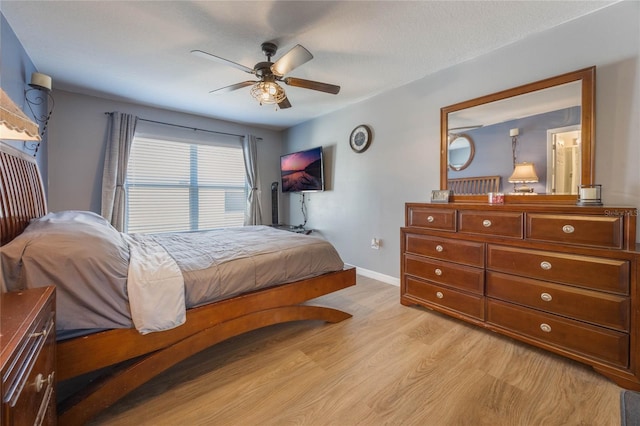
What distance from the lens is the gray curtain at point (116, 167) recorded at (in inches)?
129

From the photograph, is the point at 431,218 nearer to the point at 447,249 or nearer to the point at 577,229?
the point at 447,249

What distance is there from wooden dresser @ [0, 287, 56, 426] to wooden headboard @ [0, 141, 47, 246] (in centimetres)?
55

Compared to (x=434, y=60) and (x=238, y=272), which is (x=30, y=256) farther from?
(x=434, y=60)

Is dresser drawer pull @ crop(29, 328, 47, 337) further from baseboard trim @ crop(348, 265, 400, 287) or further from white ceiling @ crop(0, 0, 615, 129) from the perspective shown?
baseboard trim @ crop(348, 265, 400, 287)

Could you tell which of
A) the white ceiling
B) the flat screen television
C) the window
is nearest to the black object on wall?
the flat screen television

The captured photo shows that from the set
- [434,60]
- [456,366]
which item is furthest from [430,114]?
[456,366]

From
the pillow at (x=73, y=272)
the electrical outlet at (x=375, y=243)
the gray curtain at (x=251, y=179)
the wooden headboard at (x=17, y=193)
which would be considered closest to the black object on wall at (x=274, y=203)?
the gray curtain at (x=251, y=179)

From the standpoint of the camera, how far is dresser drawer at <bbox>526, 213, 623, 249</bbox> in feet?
5.13

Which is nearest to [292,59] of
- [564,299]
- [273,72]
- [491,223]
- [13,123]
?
[273,72]

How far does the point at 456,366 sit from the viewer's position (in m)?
1.75

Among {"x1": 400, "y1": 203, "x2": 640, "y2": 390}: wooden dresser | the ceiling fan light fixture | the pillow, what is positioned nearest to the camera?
the pillow

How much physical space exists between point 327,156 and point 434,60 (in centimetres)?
200

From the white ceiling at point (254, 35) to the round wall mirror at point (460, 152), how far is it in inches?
29.9

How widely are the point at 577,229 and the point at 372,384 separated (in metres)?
1.63
